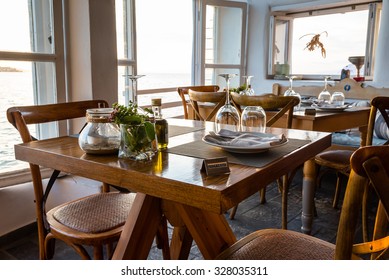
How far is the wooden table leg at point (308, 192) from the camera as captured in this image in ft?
6.94

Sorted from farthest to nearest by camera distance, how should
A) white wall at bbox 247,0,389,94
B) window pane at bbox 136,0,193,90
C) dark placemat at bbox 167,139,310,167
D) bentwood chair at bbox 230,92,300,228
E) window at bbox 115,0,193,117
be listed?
white wall at bbox 247,0,389,94
window pane at bbox 136,0,193,90
window at bbox 115,0,193,117
bentwood chair at bbox 230,92,300,228
dark placemat at bbox 167,139,310,167

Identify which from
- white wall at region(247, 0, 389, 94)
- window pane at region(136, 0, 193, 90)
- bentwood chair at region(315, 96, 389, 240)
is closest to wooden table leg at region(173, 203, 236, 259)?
bentwood chair at region(315, 96, 389, 240)

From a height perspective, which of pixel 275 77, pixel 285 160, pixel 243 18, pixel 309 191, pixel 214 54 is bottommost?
pixel 309 191

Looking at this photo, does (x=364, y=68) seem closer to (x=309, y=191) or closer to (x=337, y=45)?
(x=337, y=45)

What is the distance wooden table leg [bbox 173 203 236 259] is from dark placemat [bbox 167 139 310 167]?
0.61 ft

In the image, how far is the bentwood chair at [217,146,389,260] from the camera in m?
0.66

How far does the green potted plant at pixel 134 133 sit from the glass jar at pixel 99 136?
61 millimetres

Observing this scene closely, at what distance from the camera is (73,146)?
1.31 meters

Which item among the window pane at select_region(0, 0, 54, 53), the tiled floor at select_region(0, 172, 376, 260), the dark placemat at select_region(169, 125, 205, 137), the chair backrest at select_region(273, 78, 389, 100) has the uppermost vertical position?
the window pane at select_region(0, 0, 54, 53)

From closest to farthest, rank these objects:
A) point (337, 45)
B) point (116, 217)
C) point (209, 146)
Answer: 1. point (209, 146)
2. point (116, 217)
3. point (337, 45)

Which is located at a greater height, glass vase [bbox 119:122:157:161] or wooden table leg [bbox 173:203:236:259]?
glass vase [bbox 119:122:157:161]

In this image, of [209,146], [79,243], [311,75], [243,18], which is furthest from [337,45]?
[79,243]

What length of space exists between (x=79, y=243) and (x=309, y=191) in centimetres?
139

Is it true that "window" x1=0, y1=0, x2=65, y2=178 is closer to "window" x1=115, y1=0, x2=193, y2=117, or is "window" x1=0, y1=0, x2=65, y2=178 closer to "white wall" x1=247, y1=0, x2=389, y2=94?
"window" x1=115, y1=0, x2=193, y2=117
